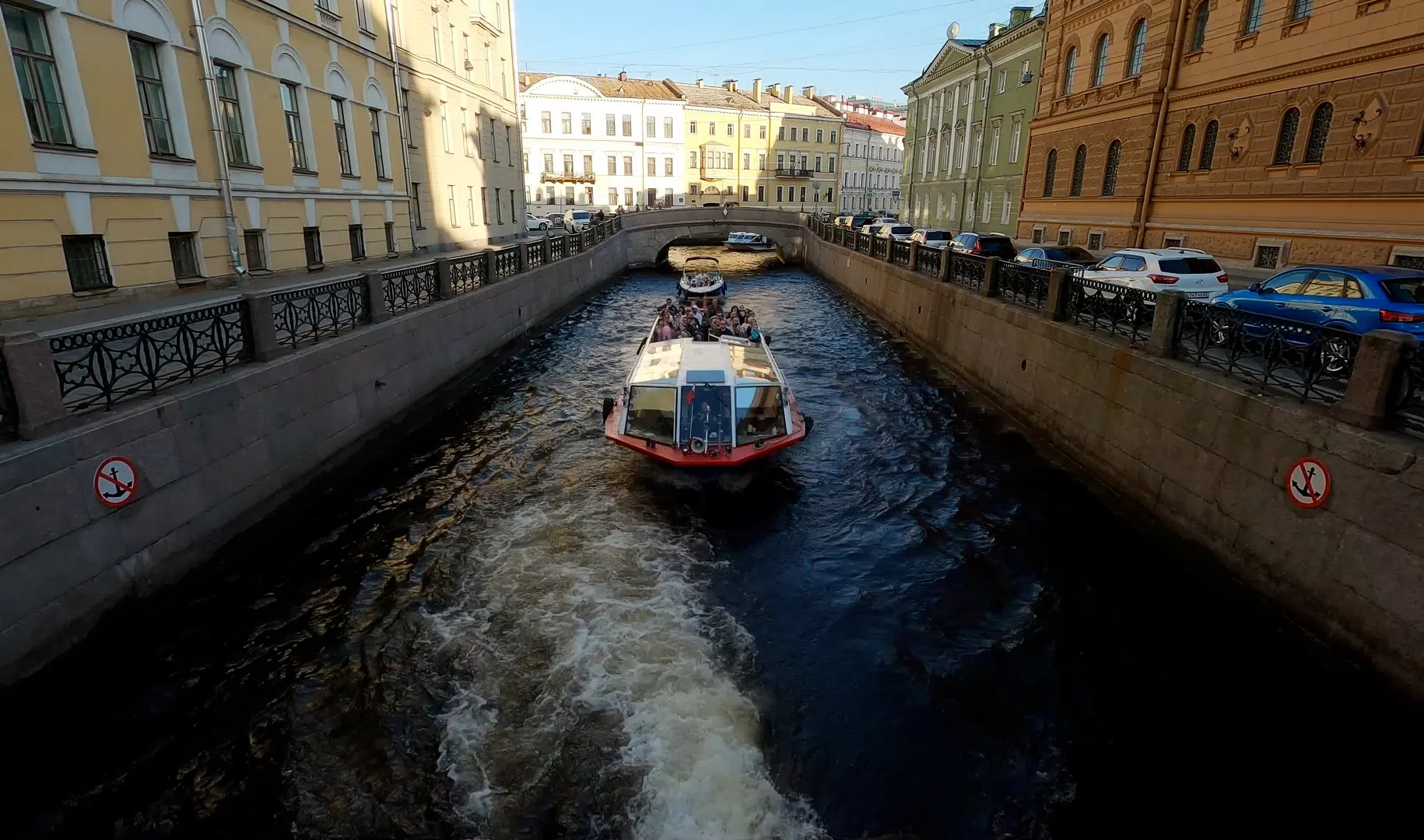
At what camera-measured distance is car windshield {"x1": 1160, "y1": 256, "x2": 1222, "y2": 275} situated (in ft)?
48.7

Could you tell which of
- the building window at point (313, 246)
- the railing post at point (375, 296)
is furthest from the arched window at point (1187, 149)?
the building window at point (313, 246)

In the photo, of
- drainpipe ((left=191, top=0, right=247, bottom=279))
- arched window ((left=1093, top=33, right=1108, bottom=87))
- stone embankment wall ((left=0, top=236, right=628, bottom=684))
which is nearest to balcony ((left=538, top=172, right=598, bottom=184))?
arched window ((left=1093, top=33, right=1108, bottom=87))

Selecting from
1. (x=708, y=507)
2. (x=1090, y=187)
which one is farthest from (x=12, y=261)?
(x=1090, y=187)

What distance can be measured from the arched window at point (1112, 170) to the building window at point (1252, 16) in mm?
5425

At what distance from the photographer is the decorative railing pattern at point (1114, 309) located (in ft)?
35.6

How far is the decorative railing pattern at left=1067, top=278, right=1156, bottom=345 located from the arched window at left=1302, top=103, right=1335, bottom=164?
10579mm

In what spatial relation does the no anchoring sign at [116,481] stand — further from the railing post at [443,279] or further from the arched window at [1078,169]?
the arched window at [1078,169]

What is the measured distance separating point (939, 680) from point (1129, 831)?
1935mm

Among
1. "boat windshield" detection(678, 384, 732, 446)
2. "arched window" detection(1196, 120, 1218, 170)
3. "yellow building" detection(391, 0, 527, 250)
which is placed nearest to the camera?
"boat windshield" detection(678, 384, 732, 446)

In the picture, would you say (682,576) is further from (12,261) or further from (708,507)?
(12,261)

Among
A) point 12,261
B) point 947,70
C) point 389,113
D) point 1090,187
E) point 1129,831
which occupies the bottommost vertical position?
point 1129,831

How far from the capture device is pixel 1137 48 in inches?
971

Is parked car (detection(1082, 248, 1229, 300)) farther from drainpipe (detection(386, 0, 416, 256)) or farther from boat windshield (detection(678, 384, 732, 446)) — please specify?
drainpipe (detection(386, 0, 416, 256))

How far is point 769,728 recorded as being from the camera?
6.43m
